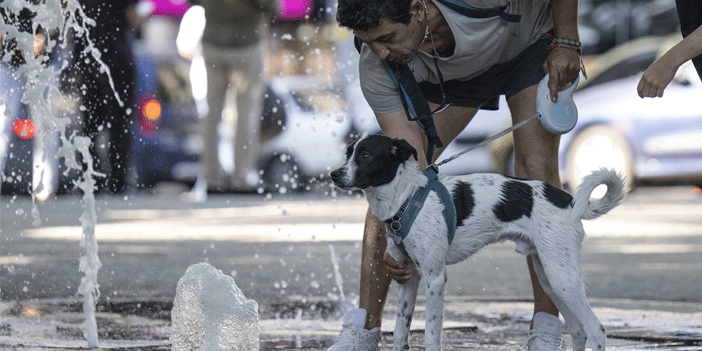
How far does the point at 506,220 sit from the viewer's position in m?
3.69

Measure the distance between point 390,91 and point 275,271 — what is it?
314 cm

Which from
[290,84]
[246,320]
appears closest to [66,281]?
[246,320]

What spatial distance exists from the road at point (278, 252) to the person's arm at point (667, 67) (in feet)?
8.38

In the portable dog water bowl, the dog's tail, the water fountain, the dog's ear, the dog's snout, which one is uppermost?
the portable dog water bowl

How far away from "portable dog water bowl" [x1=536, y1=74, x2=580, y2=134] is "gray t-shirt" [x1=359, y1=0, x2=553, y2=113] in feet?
0.77

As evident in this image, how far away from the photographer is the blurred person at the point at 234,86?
1281 centimetres

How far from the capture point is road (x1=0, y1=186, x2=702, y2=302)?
6.30m

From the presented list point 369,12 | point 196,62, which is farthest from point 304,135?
point 369,12

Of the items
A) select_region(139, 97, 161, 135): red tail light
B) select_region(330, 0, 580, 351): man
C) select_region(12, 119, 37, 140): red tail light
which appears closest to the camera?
select_region(330, 0, 580, 351): man

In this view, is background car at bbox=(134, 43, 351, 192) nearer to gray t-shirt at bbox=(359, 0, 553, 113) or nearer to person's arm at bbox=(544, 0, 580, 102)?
gray t-shirt at bbox=(359, 0, 553, 113)

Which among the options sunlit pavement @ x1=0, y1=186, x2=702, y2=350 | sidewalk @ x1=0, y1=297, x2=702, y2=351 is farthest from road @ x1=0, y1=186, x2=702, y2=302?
sidewalk @ x1=0, y1=297, x2=702, y2=351

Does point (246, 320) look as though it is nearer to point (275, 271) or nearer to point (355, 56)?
point (275, 271)

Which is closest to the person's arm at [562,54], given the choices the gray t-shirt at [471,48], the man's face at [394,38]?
the gray t-shirt at [471,48]

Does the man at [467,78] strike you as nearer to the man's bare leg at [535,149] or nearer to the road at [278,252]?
the man's bare leg at [535,149]
